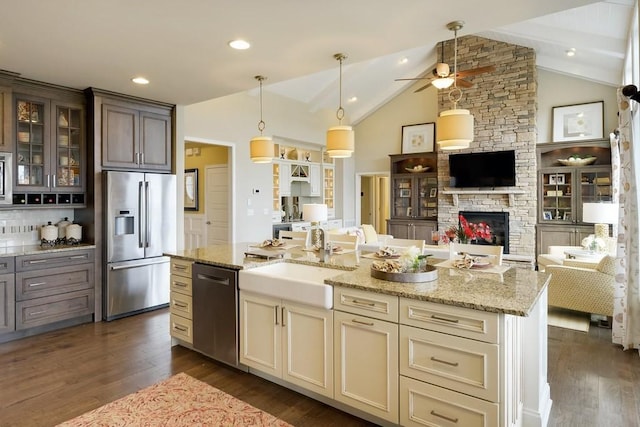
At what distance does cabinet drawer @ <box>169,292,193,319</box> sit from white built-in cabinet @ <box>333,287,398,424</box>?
Result: 64.2 inches

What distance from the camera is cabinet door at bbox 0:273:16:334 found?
3752 millimetres

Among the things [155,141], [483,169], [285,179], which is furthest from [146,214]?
[483,169]

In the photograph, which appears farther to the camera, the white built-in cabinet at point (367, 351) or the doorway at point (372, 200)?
the doorway at point (372, 200)

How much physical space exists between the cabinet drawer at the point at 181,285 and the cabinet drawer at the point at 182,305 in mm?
38

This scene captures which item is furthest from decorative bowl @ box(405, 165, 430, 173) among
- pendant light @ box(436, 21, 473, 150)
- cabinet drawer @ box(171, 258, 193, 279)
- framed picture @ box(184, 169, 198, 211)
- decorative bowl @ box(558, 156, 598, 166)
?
cabinet drawer @ box(171, 258, 193, 279)

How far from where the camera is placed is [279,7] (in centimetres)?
253

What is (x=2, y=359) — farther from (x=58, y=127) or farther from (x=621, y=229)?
(x=621, y=229)

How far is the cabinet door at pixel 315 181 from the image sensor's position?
896 centimetres

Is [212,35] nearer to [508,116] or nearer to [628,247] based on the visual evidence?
[628,247]

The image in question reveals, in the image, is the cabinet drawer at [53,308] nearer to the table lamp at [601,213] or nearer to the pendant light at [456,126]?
the pendant light at [456,126]

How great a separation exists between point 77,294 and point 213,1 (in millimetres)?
3575

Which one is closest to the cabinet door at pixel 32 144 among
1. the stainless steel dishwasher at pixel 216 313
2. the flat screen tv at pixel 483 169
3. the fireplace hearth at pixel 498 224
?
the stainless steel dishwasher at pixel 216 313

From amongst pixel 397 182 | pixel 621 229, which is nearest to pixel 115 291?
pixel 621 229

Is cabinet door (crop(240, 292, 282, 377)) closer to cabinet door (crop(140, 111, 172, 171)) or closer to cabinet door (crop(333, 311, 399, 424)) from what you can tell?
cabinet door (crop(333, 311, 399, 424))
